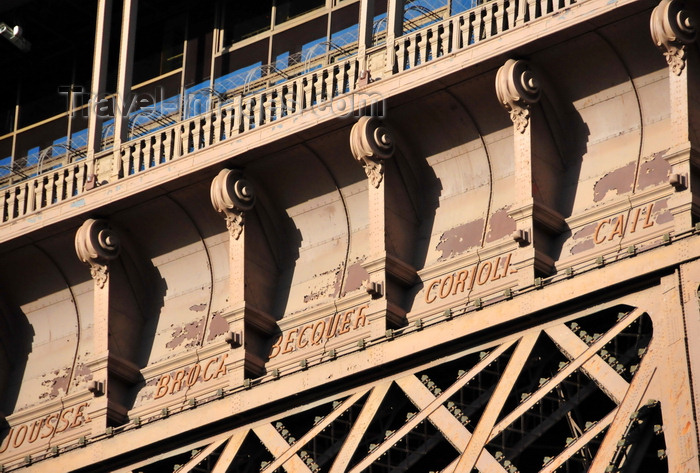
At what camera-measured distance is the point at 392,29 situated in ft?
102

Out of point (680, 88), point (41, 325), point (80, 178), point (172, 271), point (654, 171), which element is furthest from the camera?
point (41, 325)

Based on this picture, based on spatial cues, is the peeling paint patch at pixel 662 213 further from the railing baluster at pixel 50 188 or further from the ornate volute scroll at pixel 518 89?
the railing baluster at pixel 50 188

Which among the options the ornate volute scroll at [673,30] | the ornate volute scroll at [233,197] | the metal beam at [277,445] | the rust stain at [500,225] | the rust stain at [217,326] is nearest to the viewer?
the ornate volute scroll at [673,30]

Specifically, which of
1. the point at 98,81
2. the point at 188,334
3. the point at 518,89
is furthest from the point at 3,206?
the point at 518,89

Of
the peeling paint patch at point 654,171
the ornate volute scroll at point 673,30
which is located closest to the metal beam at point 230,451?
the peeling paint patch at point 654,171

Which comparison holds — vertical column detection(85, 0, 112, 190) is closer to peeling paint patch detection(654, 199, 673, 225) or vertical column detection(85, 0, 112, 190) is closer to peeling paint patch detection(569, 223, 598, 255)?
peeling paint patch detection(569, 223, 598, 255)

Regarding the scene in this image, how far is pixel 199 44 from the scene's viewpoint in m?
35.9

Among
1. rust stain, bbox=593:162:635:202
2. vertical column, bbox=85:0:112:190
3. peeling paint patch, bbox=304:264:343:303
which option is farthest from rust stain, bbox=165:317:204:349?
rust stain, bbox=593:162:635:202

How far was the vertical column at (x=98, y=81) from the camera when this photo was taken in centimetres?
3331

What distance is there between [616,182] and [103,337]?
26.9 ft

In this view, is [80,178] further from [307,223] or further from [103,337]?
[307,223]

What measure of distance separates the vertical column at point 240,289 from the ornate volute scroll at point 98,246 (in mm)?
1920

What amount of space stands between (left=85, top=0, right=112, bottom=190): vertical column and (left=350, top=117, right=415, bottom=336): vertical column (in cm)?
484

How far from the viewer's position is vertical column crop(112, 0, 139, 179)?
109ft
